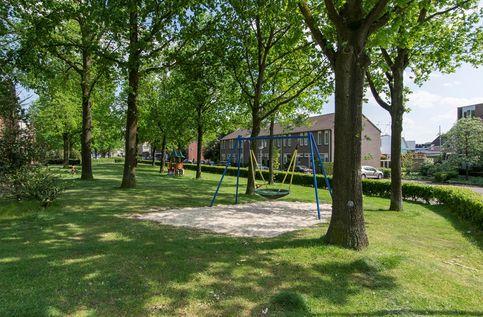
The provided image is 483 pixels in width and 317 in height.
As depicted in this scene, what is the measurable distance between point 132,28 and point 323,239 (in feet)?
44.0

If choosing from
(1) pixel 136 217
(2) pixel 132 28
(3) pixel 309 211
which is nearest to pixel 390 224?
(3) pixel 309 211

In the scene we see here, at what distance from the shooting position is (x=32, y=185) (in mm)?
10680

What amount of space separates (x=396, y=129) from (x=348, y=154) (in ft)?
24.8

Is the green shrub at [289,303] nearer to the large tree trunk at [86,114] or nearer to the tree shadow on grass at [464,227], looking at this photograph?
the tree shadow on grass at [464,227]

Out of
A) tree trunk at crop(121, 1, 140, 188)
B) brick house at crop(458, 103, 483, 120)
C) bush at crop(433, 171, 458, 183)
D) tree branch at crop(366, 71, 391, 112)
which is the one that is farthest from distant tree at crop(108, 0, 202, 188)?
brick house at crop(458, 103, 483, 120)

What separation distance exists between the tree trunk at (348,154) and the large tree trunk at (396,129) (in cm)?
676

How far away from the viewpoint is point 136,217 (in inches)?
411

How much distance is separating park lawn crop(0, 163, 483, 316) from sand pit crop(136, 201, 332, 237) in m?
0.75

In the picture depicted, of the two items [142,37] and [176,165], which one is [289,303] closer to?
[142,37]

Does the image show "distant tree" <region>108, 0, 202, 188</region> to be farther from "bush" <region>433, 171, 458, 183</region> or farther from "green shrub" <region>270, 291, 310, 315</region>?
"bush" <region>433, 171, 458, 183</region>

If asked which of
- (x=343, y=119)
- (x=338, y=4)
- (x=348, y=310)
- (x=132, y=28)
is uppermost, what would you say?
(x=132, y=28)

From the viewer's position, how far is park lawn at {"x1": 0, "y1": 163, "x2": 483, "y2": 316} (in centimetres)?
453

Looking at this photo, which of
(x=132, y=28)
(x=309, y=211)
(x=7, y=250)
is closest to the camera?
(x=7, y=250)

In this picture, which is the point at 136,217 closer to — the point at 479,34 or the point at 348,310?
the point at 348,310
